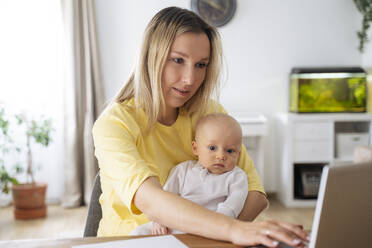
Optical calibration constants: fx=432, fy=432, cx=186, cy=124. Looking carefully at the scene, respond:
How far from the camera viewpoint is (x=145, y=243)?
41.2 inches

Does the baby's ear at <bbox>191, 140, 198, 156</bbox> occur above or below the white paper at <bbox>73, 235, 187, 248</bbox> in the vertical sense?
above

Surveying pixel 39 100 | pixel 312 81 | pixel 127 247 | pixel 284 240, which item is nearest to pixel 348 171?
pixel 284 240

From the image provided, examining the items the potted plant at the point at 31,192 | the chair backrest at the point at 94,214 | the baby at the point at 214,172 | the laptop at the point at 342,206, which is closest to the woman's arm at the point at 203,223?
the laptop at the point at 342,206

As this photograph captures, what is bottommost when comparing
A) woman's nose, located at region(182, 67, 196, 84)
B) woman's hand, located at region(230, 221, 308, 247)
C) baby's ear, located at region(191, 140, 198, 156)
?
woman's hand, located at region(230, 221, 308, 247)

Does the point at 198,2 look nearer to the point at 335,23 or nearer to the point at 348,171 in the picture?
the point at 335,23

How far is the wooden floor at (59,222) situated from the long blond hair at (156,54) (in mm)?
2203

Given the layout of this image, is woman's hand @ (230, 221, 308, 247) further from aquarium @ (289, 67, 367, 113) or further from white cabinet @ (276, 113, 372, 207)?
aquarium @ (289, 67, 367, 113)

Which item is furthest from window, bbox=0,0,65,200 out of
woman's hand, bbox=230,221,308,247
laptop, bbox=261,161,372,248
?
laptop, bbox=261,161,372,248

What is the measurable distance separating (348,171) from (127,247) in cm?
53

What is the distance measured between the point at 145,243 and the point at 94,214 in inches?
22.4

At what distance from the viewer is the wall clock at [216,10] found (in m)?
4.41

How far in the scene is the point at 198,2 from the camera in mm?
4395

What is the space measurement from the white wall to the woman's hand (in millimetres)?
3593

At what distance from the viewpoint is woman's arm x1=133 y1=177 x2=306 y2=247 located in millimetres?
959
